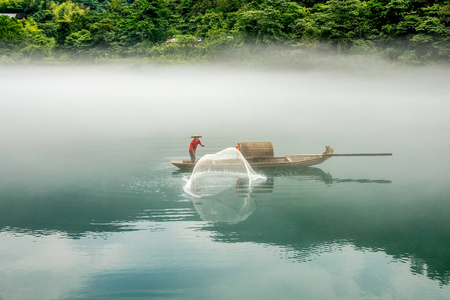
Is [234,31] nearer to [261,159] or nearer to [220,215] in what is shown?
[261,159]

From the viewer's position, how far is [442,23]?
1769 inches

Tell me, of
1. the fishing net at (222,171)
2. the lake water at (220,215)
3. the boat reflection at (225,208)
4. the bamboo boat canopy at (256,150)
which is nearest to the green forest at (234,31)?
the lake water at (220,215)

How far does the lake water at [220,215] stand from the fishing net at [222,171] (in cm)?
54

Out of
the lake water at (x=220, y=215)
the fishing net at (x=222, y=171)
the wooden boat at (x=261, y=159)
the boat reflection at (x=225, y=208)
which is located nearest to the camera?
the lake water at (x=220, y=215)

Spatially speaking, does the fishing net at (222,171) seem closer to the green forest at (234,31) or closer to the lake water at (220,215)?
the lake water at (220,215)

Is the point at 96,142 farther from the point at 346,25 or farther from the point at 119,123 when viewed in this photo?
the point at 346,25

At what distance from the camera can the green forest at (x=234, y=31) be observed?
4638 centimetres

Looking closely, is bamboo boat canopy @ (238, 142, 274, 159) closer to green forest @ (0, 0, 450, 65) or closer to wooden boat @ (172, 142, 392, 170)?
wooden boat @ (172, 142, 392, 170)

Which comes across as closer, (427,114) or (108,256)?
(108,256)

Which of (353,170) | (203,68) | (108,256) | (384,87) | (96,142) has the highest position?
(203,68)

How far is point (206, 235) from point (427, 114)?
29.3m

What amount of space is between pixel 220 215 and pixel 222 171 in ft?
14.4

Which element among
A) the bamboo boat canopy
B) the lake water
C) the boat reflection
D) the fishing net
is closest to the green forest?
the lake water

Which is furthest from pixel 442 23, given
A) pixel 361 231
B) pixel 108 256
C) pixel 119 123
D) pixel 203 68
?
pixel 108 256
